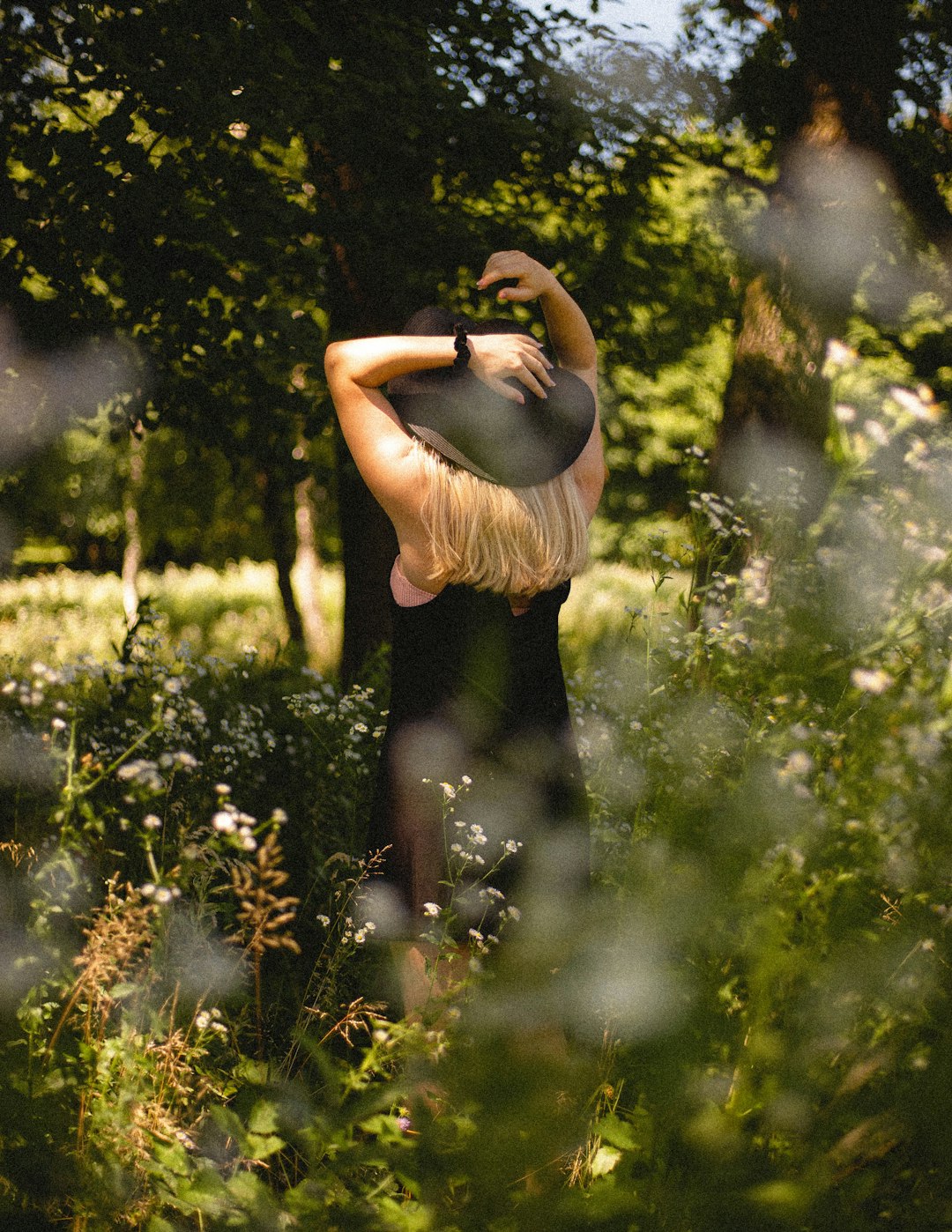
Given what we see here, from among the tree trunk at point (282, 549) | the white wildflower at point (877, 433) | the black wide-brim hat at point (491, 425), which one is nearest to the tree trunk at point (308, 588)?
the tree trunk at point (282, 549)

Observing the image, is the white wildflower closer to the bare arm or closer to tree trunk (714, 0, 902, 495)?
the bare arm

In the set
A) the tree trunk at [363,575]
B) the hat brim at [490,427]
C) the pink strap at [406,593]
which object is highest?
the hat brim at [490,427]

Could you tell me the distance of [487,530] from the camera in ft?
8.04

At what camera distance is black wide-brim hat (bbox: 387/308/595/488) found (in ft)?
8.05

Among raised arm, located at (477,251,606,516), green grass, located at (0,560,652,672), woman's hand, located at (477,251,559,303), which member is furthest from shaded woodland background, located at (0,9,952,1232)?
green grass, located at (0,560,652,672)

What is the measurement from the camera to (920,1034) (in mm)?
1810

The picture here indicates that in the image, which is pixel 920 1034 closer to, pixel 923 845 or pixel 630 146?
pixel 923 845

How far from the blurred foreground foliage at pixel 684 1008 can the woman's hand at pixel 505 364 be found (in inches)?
30.6

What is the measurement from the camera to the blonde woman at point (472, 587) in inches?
96.9

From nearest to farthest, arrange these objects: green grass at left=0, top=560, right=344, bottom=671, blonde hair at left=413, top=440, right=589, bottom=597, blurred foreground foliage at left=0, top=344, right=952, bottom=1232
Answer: blurred foreground foliage at left=0, top=344, right=952, bottom=1232 → blonde hair at left=413, top=440, right=589, bottom=597 → green grass at left=0, top=560, right=344, bottom=671

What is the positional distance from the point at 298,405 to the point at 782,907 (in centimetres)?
336

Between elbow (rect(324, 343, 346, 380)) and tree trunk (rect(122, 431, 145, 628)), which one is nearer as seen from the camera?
elbow (rect(324, 343, 346, 380))

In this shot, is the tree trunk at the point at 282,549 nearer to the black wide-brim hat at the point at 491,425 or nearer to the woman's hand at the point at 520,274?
the woman's hand at the point at 520,274

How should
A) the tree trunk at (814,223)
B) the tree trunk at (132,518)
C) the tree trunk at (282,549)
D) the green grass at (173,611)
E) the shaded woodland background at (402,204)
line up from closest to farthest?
the shaded woodland background at (402,204), the tree trunk at (814,223), the tree trunk at (282,549), the green grass at (173,611), the tree trunk at (132,518)
